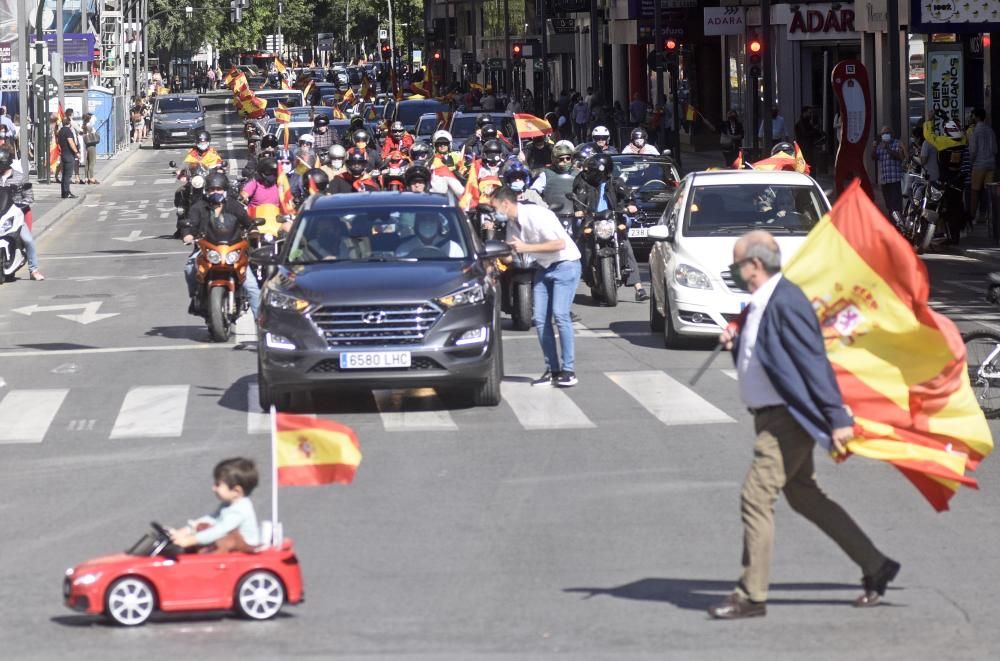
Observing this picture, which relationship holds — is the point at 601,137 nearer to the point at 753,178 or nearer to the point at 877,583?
the point at 753,178

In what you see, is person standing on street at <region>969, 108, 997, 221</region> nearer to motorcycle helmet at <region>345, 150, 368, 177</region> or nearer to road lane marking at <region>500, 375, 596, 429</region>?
motorcycle helmet at <region>345, 150, 368, 177</region>

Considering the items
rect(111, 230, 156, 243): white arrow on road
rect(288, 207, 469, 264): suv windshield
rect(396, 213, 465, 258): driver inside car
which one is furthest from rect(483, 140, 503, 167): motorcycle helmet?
rect(111, 230, 156, 243): white arrow on road

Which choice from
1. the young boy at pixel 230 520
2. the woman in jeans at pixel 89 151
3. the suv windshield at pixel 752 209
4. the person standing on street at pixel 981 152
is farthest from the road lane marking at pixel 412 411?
the woman in jeans at pixel 89 151

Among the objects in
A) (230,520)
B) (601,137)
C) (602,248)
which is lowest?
(602,248)

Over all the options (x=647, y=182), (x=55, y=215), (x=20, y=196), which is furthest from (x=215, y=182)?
(x=55, y=215)

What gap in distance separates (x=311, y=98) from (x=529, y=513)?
183 feet

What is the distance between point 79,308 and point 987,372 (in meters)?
13.0

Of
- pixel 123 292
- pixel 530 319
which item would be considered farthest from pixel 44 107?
pixel 530 319

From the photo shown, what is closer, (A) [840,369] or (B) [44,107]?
(A) [840,369]

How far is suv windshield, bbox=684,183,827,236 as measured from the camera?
19344 mm

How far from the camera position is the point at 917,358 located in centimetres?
919

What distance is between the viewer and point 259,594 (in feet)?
28.2

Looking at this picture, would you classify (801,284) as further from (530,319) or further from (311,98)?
(311,98)

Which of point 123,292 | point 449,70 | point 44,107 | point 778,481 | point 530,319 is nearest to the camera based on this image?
point 778,481
